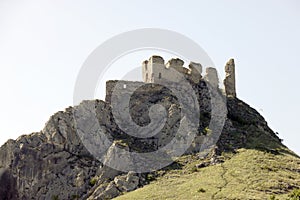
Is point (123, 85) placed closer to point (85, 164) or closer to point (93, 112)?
point (93, 112)

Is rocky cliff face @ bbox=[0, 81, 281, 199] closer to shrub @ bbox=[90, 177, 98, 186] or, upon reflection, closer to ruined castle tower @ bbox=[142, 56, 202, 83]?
shrub @ bbox=[90, 177, 98, 186]

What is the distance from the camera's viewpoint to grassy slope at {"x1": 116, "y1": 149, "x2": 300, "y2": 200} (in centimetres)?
6788

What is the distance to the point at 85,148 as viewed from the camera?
274ft

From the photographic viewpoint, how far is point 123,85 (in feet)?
303

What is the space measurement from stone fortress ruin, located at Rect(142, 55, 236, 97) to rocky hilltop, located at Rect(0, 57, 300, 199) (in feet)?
6.10

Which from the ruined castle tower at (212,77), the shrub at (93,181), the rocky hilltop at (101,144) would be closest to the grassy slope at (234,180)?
the rocky hilltop at (101,144)

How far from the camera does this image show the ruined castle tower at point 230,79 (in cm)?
10150

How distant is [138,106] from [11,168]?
22.3 metres

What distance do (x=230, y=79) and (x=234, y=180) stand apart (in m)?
33.7

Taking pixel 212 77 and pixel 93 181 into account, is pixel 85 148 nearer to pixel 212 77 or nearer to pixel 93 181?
pixel 93 181

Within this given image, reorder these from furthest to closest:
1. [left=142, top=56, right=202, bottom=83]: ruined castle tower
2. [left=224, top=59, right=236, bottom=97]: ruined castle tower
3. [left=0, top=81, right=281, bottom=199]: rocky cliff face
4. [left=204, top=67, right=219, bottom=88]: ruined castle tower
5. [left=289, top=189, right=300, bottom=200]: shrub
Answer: [left=224, top=59, right=236, bottom=97]: ruined castle tower, [left=204, top=67, right=219, bottom=88]: ruined castle tower, [left=142, top=56, right=202, bottom=83]: ruined castle tower, [left=0, top=81, right=281, bottom=199]: rocky cliff face, [left=289, top=189, right=300, bottom=200]: shrub

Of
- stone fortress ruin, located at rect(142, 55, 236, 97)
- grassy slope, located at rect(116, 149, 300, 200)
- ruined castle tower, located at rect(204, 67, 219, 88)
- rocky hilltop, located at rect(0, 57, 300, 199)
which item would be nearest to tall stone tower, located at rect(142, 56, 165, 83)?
stone fortress ruin, located at rect(142, 55, 236, 97)

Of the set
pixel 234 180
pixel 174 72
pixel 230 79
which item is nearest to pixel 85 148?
pixel 174 72

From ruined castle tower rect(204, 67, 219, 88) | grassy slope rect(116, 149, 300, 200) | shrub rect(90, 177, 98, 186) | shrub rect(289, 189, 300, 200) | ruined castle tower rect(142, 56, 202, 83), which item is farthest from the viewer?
ruined castle tower rect(204, 67, 219, 88)
